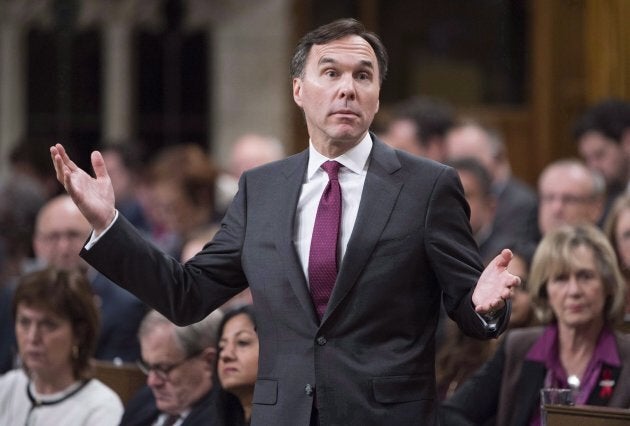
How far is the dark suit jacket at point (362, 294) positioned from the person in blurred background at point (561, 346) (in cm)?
118

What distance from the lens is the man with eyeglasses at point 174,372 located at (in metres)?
4.66

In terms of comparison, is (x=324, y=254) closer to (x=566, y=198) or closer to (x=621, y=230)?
(x=621, y=230)

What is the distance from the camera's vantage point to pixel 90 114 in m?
10.4

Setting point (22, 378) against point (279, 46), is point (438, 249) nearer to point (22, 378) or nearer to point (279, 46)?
point (22, 378)

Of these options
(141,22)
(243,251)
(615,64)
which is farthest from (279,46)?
(243,251)

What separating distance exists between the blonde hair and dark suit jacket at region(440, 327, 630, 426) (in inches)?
3.5

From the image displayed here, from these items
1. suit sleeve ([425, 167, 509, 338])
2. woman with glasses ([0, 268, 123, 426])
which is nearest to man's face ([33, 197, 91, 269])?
woman with glasses ([0, 268, 123, 426])

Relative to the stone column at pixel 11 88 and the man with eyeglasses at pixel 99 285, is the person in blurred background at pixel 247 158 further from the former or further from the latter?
the stone column at pixel 11 88

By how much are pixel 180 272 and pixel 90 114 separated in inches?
Answer: 287

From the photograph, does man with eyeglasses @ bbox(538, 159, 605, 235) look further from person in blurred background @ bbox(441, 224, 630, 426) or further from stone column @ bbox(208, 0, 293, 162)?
stone column @ bbox(208, 0, 293, 162)

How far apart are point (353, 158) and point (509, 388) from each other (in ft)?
4.66

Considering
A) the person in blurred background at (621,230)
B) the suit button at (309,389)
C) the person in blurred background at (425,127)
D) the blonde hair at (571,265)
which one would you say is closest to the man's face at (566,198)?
the person in blurred background at (621,230)

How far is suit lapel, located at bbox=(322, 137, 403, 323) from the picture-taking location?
3.17m

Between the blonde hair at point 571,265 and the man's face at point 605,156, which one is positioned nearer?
the blonde hair at point 571,265
